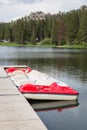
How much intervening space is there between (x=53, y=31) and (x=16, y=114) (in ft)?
419

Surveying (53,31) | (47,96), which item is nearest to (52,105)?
(47,96)

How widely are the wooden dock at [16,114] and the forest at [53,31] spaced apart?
10293cm

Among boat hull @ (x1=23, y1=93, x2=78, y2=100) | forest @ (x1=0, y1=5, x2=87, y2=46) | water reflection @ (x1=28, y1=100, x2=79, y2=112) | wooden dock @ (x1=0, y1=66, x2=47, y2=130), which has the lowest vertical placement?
forest @ (x1=0, y1=5, x2=87, y2=46)

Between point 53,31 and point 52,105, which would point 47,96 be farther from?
point 53,31

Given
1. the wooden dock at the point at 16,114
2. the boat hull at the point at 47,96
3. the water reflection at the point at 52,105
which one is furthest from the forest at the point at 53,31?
the wooden dock at the point at 16,114

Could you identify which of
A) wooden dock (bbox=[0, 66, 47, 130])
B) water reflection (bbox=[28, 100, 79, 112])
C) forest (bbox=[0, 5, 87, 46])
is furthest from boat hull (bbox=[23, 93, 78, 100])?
forest (bbox=[0, 5, 87, 46])

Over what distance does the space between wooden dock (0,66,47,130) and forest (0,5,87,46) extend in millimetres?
102934

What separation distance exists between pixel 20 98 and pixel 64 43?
4666 inches

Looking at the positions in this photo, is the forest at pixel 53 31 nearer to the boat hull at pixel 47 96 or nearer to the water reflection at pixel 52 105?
the boat hull at pixel 47 96

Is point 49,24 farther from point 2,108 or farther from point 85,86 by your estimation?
point 2,108

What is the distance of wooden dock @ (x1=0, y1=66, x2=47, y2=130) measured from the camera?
1192 cm

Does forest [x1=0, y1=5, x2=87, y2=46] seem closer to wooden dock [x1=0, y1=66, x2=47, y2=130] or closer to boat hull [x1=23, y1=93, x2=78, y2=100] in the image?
boat hull [x1=23, y1=93, x2=78, y2=100]

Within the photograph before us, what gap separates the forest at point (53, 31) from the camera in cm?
12288

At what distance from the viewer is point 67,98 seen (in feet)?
64.5
